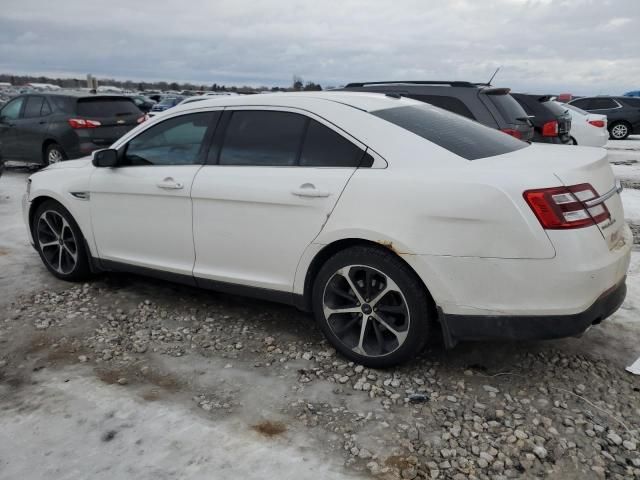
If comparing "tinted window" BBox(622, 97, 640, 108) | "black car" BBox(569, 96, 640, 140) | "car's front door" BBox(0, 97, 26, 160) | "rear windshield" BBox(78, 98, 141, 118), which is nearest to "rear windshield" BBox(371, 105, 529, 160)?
"rear windshield" BBox(78, 98, 141, 118)

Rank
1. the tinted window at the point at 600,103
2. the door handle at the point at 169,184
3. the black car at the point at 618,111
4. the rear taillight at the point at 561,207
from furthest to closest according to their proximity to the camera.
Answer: the tinted window at the point at 600,103 → the black car at the point at 618,111 → the door handle at the point at 169,184 → the rear taillight at the point at 561,207

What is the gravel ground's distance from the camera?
101 inches

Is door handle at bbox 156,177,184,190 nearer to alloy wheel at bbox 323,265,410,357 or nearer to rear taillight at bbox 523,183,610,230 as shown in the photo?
alloy wheel at bbox 323,265,410,357

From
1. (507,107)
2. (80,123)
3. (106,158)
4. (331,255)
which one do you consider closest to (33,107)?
(80,123)

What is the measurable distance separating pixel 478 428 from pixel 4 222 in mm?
6708

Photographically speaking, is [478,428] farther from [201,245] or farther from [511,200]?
[201,245]

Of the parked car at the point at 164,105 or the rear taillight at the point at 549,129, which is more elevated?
the rear taillight at the point at 549,129

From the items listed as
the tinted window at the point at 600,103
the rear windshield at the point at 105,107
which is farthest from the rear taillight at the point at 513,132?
the tinted window at the point at 600,103

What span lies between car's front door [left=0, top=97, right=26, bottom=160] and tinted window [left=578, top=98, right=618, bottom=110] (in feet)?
59.4

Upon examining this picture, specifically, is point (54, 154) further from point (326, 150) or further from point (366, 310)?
point (366, 310)

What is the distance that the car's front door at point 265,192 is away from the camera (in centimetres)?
336

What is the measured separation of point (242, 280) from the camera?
12.3 feet

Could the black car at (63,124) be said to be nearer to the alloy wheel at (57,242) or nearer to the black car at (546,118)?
the alloy wheel at (57,242)

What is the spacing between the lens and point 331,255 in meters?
3.40
